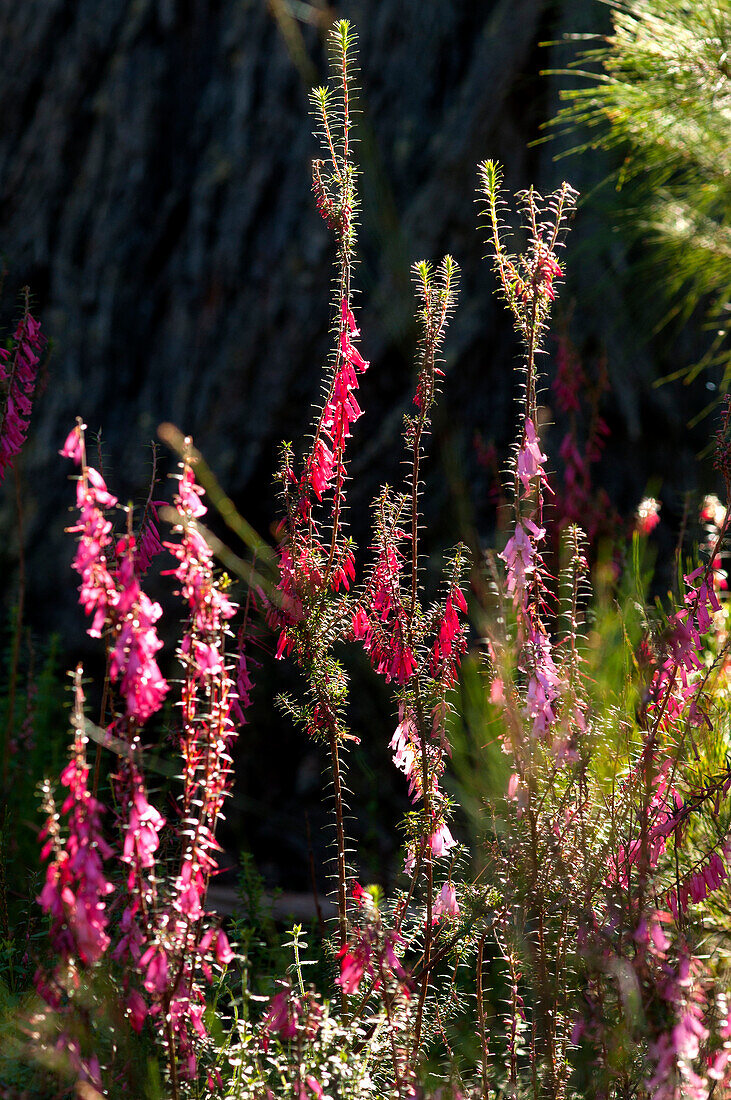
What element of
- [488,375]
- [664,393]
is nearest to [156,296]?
[488,375]

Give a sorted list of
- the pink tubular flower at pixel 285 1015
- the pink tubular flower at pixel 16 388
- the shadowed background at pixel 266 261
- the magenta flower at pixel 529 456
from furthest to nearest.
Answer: the shadowed background at pixel 266 261 → the pink tubular flower at pixel 16 388 → the magenta flower at pixel 529 456 → the pink tubular flower at pixel 285 1015

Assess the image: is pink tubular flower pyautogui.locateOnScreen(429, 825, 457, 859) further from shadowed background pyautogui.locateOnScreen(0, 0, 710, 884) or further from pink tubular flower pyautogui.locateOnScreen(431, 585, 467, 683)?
shadowed background pyautogui.locateOnScreen(0, 0, 710, 884)

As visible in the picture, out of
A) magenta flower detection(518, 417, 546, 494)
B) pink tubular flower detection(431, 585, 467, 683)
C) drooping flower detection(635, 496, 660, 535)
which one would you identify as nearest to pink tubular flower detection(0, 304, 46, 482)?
pink tubular flower detection(431, 585, 467, 683)

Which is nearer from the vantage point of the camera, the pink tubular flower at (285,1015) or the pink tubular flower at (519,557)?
the pink tubular flower at (285,1015)

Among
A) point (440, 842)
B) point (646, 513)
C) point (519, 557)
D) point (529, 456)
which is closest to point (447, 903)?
point (440, 842)

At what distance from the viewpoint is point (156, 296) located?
14.3ft

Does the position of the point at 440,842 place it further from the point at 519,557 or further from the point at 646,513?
the point at 646,513

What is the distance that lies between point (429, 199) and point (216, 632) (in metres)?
2.92

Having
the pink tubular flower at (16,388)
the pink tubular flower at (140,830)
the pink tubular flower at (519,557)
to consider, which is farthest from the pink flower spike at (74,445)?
the pink tubular flower at (16,388)

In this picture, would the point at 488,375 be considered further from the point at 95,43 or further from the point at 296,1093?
the point at 296,1093

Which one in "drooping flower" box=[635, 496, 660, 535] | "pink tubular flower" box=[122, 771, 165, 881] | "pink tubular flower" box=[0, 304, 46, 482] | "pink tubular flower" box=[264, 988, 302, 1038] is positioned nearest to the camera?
"pink tubular flower" box=[122, 771, 165, 881]

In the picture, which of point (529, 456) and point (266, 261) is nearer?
point (529, 456)

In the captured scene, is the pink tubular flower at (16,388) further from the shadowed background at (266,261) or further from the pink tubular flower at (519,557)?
the shadowed background at (266,261)

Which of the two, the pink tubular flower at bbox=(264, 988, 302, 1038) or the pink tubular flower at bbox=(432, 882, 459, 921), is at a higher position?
the pink tubular flower at bbox=(432, 882, 459, 921)
